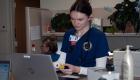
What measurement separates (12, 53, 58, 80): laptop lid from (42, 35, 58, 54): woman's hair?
6.71 ft

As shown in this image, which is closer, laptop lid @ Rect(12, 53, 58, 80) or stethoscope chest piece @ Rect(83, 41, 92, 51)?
laptop lid @ Rect(12, 53, 58, 80)

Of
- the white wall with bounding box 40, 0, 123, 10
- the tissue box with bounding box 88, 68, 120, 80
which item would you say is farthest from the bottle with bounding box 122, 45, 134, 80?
the white wall with bounding box 40, 0, 123, 10

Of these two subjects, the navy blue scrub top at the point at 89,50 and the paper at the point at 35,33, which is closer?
the navy blue scrub top at the point at 89,50

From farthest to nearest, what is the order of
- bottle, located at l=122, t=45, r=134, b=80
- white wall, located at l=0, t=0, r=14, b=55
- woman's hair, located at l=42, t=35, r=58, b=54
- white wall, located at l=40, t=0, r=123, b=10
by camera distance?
white wall, located at l=0, t=0, r=14, b=55 → white wall, located at l=40, t=0, r=123, b=10 → woman's hair, located at l=42, t=35, r=58, b=54 → bottle, located at l=122, t=45, r=134, b=80

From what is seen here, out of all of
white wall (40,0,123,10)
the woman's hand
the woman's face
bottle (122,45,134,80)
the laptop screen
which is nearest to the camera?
bottle (122,45,134,80)

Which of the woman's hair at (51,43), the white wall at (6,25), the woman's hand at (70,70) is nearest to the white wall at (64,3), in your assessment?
the white wall at (6,25)

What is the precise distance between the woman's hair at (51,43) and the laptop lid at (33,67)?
6.71 ft

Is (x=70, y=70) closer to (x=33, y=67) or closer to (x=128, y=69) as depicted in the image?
(x=33, y=67)

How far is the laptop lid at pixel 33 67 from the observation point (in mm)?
1524

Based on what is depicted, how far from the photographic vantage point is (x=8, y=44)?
5047 mm

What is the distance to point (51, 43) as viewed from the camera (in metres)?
3.82

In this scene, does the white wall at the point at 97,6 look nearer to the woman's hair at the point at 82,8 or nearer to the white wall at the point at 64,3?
the white wall at the point at 64,3

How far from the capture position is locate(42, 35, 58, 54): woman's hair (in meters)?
3.72

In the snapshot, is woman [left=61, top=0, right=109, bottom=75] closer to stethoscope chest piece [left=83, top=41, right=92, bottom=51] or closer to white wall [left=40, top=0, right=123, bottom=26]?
stethoscope chest piece [left=83, top=41, right=92, bottom=51]
